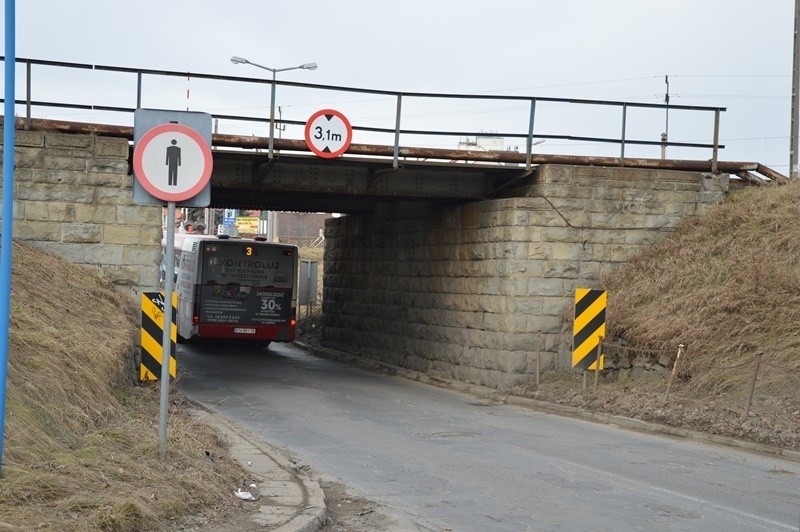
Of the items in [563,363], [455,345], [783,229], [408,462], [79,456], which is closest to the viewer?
[79,456]

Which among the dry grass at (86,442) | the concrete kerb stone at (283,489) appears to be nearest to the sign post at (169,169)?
the dry grass at (86,442)

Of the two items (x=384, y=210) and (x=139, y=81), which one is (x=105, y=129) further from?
(x=384, y=210)

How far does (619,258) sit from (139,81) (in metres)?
9.87

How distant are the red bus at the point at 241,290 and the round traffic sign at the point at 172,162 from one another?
63.3ft

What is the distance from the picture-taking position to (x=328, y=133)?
1844 centimetres

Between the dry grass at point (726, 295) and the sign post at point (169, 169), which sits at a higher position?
the sign post at point (169, 169)

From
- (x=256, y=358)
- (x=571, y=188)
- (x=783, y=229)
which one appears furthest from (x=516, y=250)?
(x=256, y=358)

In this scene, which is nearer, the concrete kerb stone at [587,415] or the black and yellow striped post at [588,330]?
the concrete kerb stone at [587,415]

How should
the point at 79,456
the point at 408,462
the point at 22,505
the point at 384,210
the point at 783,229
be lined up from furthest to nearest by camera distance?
the point at 384,210
the point at 783,229
the point at 408,462
the point at 79,456
the point at 22,505

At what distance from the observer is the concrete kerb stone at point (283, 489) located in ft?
23.7

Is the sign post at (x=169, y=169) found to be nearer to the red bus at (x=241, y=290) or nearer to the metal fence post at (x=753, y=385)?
the metal fence post at (x=753, y=385)

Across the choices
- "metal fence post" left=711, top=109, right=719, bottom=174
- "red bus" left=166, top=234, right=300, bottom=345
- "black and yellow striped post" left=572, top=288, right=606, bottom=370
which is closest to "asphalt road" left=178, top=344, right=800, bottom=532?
"black and yellow striped post" left=572, top=288, right=606, bottom=370

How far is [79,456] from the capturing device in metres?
7.18

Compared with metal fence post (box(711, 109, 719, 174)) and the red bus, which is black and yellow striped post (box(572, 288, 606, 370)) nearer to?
metal fence post (box(711, 109, 719, 174))
